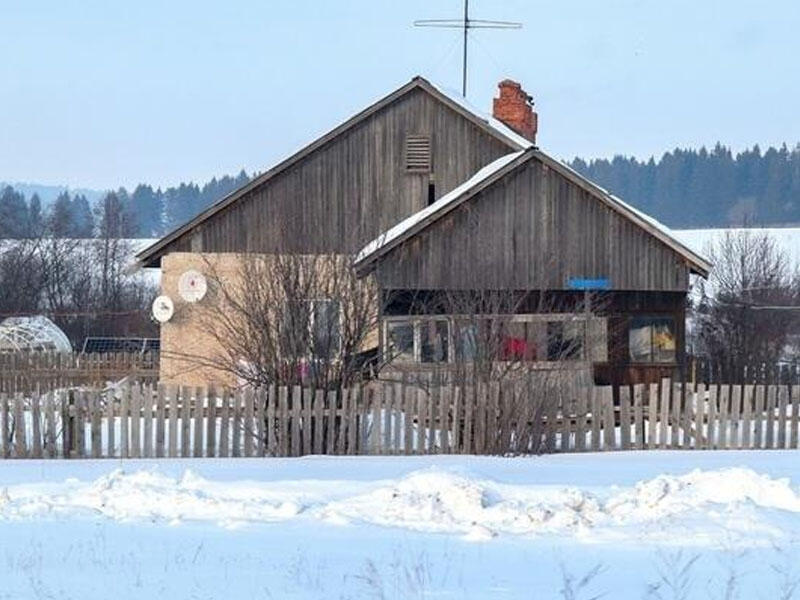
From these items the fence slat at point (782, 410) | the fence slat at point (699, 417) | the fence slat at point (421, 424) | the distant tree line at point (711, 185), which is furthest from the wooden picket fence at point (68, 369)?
the distant tree line at point (711, 185)

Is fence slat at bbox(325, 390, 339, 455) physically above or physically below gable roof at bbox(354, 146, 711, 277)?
below

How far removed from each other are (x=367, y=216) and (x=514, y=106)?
6.02 metres

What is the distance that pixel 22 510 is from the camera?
11.0 m

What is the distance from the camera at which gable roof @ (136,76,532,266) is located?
27938mm

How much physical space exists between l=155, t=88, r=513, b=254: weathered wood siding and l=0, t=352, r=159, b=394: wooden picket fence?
6254 mm

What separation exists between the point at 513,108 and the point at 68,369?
1524 cm

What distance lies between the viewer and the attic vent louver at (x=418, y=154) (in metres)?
28.6

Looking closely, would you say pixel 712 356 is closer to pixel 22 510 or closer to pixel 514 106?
pixel 514 106

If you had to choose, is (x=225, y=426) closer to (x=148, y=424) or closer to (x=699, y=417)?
(x=148, y=424)

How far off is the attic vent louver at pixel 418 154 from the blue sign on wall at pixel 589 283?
17.0 feet

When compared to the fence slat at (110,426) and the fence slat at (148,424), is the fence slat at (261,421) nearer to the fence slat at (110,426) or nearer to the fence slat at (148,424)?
the fence slat at (148,424)

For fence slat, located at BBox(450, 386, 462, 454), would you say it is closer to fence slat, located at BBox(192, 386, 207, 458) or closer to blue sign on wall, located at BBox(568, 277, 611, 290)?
fence slat, located at BBox(192, 386, 207, 458)

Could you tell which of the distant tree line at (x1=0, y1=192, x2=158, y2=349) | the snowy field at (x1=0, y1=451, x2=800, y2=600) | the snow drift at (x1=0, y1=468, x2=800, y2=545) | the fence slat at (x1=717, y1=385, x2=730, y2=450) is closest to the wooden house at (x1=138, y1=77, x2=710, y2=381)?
the fence slat at (x1=717, y1=385, x2=730, y2=450)

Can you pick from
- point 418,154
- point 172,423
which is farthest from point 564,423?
point 418,154
